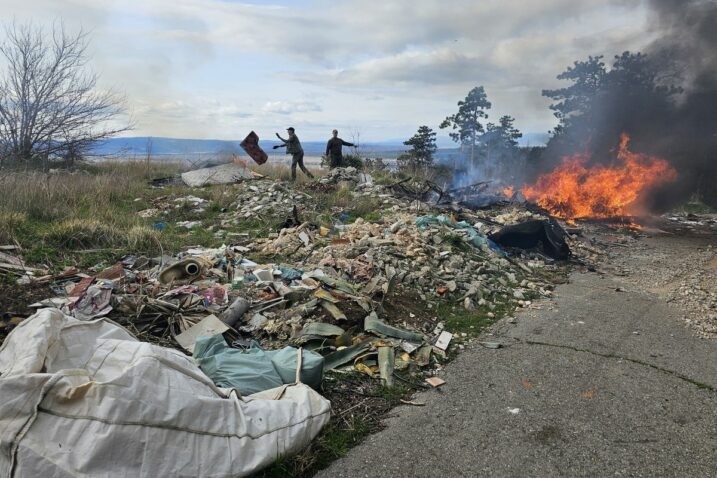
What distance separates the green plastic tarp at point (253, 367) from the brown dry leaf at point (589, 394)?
7.18ft

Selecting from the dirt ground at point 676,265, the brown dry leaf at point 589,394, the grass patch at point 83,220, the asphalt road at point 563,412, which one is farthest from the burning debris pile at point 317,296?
the brown dry leaf at point 589,394

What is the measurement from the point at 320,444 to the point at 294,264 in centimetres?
397

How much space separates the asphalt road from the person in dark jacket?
11896 mm

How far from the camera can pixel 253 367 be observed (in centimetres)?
323

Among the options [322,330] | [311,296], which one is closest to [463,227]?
[311,296]

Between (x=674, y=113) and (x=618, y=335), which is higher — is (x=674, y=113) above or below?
above

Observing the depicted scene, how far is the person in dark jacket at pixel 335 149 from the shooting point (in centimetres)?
1573

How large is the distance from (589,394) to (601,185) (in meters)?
13.3

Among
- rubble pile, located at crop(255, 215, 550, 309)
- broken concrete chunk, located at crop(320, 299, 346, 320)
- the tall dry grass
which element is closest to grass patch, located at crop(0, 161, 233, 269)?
the tall dry grass

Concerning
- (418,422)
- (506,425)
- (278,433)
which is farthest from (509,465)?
(278,433)

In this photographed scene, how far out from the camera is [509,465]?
2725mm

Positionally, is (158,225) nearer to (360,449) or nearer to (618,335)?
(360,449)

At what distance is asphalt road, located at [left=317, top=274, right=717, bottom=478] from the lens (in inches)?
108

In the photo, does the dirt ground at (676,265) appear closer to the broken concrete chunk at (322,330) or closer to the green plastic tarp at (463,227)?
the green plastic tarp at (463,227)
